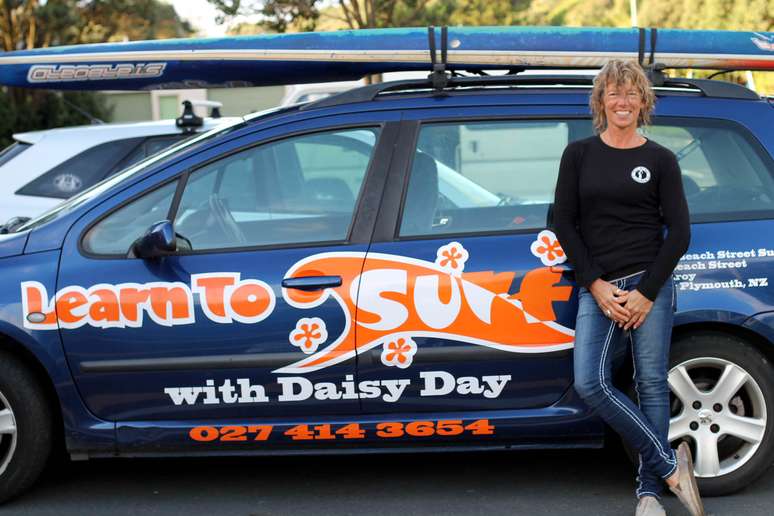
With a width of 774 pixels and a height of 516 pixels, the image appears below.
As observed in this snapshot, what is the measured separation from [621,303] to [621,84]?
773 mm

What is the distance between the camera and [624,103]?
3541 millimetres

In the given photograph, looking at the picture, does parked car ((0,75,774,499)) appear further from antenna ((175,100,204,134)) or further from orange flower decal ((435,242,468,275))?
antenna ((175,100,204,134))

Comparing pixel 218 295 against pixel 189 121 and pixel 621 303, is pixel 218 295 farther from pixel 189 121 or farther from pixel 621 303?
pixel 189 121

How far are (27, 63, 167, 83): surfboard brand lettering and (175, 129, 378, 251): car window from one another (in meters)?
0.80

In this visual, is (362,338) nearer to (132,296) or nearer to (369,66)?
(132,296)

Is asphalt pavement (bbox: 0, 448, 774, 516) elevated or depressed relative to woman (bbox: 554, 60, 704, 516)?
depressed

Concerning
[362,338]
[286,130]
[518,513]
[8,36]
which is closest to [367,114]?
[286,130]

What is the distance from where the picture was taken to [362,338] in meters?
3.83

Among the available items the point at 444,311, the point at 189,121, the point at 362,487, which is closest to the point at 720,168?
the point at 444,311

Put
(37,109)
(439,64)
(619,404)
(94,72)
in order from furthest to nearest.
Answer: (37,109)
(94,72)
(439,64)
(619,404)

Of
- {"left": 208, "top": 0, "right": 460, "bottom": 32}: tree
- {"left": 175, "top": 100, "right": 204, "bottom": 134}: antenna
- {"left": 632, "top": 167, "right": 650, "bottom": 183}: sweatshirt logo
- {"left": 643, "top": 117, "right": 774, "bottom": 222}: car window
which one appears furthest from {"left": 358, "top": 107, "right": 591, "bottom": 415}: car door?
{"left": 208, "top": 0, "right": 460, "bottom": 32}: tree

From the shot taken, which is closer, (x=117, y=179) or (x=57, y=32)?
(x=117, y=179)

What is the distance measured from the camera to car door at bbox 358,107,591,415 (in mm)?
3822

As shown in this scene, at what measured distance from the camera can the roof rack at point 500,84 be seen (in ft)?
13.4
